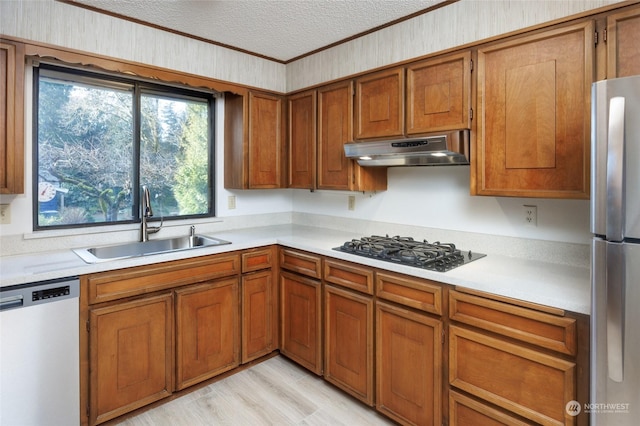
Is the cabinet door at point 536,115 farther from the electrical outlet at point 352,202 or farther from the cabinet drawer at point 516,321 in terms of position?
the electrical outlet at point 352,202

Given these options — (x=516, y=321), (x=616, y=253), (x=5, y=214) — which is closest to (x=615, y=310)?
(x=616, y=253)

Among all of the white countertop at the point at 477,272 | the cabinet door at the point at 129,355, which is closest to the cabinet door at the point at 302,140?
the white countertop at the point at 477,272

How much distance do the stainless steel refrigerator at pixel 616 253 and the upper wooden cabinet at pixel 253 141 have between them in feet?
7.82

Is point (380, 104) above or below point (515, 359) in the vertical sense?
above

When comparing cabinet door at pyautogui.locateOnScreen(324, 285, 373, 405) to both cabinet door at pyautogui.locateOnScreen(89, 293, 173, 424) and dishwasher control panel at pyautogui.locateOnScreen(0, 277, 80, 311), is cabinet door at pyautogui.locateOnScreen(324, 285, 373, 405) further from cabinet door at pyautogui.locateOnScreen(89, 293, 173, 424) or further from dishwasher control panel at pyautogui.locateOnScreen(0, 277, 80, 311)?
dishwasher control panel at pyautogui.locateOnScreen(0, 277, 80, 311)

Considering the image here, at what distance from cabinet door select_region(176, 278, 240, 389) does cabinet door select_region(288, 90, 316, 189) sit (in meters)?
1.08

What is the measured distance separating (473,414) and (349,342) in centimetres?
81

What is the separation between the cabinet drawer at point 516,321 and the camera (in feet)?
4.61

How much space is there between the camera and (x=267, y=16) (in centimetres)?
234

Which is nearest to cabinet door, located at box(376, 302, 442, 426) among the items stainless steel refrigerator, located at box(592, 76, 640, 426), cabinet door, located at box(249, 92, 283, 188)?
stainless steel refrigerator, located at box(592, 76, 640, 426)

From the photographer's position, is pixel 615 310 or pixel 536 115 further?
pixel 536 115

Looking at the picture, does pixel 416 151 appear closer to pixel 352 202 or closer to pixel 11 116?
pixel 352 202

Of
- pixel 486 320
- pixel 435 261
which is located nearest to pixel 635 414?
pixel 486 320

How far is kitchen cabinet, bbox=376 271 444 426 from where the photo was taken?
71.8 inches
